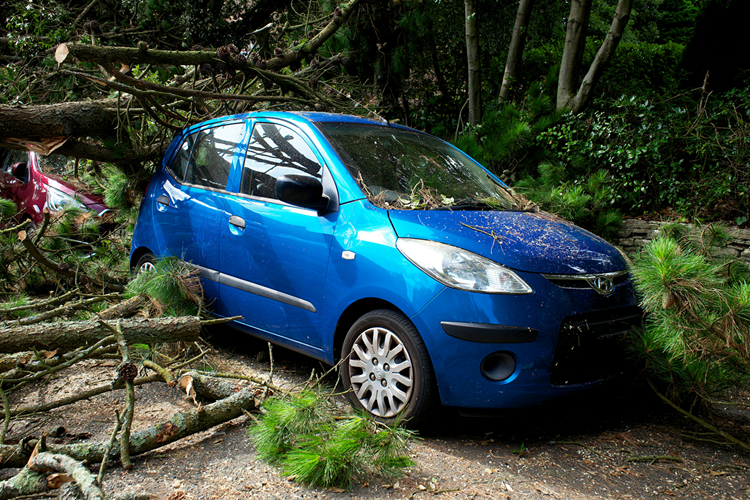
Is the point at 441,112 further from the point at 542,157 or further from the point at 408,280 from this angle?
the point at 408,280

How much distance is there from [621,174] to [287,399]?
16.6ft

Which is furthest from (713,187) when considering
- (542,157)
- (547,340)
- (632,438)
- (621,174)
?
(547,340)

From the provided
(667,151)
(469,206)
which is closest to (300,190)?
(469,206)

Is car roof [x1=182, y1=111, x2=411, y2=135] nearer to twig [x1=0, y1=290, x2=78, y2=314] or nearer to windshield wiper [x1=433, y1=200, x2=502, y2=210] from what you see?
windshield wiper [x1=433, y1=200, x2=502, y2=210]

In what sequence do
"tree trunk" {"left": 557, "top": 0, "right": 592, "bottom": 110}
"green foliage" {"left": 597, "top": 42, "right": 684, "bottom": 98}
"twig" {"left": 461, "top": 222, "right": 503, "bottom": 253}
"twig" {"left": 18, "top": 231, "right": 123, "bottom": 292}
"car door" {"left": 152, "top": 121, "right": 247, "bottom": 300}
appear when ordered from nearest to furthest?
"twig" {"left": 461, "top": 222, "right": 503, "bottom": 253} < "car door" {"left": 152, "top": 121, "right": 247, "bottom": 300} < "twig" {"left": 18, "top": 231, "right": 123, "bottom": 292} < "tree trunk" {"left": 557, "top": 0, "right": 592, "bottom": 110} < "green foliage" {"left": 597, "top": 42, "right": 684, "bottom": 98}

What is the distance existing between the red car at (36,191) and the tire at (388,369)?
18.9 ft

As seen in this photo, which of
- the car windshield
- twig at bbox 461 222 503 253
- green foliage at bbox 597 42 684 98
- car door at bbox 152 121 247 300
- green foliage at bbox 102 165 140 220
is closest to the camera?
twig at bbox 461 222 503 253

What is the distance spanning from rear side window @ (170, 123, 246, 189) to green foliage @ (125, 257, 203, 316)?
2.28 feet

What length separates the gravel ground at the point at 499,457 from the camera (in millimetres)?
2555

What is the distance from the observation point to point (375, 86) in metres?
8.61

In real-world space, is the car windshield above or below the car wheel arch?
above

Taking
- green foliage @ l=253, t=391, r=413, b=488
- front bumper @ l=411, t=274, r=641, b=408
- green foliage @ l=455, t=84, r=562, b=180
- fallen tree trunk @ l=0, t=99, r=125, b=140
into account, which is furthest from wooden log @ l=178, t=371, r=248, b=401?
green foliage @ l=455, t=84, r=562, b=180

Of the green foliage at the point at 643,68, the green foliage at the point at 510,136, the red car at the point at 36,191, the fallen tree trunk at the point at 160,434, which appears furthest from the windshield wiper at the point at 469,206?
the green foliage at the point at 643,68

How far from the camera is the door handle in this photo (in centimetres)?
392
